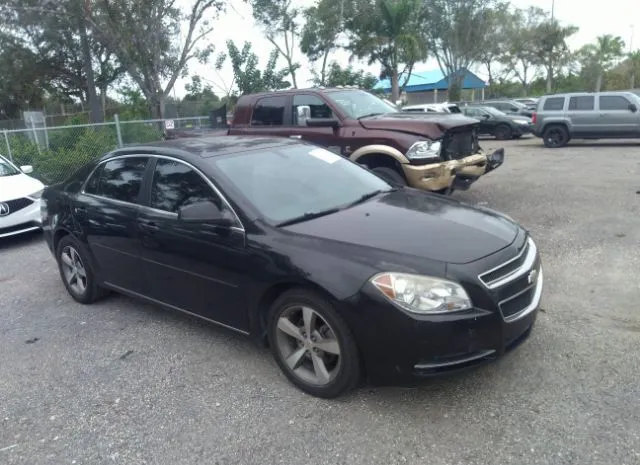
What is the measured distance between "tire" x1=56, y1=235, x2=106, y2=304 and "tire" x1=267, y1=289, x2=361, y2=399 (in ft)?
7.64

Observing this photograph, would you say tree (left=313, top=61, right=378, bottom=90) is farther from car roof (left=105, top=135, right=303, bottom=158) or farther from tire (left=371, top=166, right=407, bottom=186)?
car roof (left=105, top=135, right=303, bottom=158)

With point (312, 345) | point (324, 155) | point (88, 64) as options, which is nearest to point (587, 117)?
point (324, 155)

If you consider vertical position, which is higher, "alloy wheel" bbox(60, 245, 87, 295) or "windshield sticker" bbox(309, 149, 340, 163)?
"windshield sticker" bbox(309, 149, 340, 163)

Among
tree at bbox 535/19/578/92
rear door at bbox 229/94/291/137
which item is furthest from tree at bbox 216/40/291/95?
tree at bbox 535/19/578/92

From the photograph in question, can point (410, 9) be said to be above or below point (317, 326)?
above

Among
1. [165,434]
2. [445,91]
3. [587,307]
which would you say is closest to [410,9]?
[445,91]

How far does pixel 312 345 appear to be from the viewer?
3.33 m

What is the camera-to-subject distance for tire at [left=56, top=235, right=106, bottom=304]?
5.04 meters

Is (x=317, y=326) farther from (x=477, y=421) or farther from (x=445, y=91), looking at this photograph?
(x=445, y=91)

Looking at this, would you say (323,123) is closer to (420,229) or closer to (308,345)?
(420,229)

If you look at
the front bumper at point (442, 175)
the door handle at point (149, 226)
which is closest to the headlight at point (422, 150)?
the front bumper at point (442, 175)

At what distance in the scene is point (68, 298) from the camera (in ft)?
17.9

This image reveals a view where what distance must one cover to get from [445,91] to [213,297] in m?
42.4

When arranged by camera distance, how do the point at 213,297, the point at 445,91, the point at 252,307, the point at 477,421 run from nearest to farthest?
the point at 477,421 → the point at 252,307 → the point at 213,297 → the point at 445,91
